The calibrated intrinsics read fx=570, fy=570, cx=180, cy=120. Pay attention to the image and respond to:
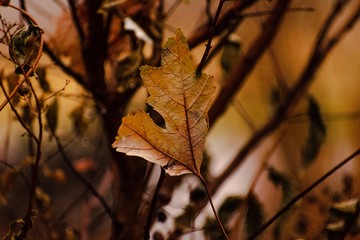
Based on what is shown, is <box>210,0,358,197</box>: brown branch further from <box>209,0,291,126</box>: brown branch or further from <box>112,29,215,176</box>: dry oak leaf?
<box>112,29,215,176</box>: dry oak leaf

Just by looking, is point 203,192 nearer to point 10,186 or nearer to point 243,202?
point 243,202

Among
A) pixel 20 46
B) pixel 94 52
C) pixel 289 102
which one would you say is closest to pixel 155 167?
pixel 289 102

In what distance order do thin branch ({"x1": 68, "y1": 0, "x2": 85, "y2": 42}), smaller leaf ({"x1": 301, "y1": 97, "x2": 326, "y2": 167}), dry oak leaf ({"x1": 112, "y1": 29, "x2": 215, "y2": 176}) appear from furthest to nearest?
smaller leaf ({"x1": 301, "y1": 97, "x2": 326, "y2": 167})
thin branch ({"x1": 68, "y1": 0, "x2": 85, "y2": 42})
dry oak leaf ({"x1": 112, "y1": 29, "x2": 215, "y2": 176})

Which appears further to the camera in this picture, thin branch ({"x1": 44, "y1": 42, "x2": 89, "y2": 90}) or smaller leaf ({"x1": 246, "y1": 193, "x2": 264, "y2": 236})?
smaller leaf ({"x1": 246, "y1": 193, "x2": 264, "y2": 236})

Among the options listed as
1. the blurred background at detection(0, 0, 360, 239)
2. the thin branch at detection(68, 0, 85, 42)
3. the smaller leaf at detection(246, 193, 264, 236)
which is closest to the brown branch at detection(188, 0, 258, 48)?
the blurred background at detection(0, 0, 360, 239)

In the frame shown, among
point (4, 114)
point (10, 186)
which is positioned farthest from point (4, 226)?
point (10, 186)

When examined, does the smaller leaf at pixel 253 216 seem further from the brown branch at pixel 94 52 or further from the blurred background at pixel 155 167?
the brown branch at pixel 94 52
